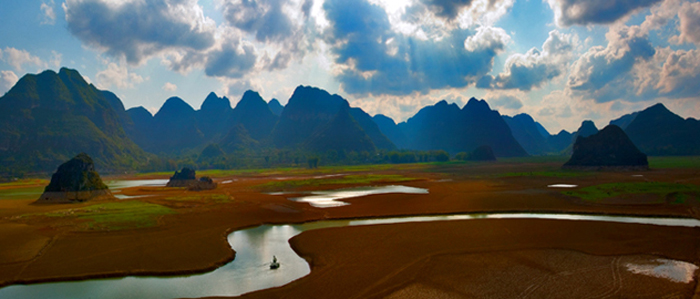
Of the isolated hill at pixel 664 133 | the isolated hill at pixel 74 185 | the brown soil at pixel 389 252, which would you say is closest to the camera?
A: the brown soil at pixel 389 252

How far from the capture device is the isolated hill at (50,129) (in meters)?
143

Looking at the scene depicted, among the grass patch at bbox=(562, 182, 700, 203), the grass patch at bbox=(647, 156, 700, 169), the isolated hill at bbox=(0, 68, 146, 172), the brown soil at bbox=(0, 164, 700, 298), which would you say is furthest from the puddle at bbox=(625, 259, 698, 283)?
the isolated hill at bbox=(0, 68, 146, 172)

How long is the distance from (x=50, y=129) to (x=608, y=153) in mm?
217287

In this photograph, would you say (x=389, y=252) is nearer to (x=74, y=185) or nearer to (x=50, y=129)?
(x=74, y=185)

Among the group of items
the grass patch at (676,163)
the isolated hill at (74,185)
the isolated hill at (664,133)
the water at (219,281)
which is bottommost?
the water at (219,281)

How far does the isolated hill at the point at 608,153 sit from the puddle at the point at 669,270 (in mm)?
80526

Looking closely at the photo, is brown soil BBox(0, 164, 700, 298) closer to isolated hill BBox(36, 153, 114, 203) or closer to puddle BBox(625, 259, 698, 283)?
puddle BBox(625, 259, 698, 283)

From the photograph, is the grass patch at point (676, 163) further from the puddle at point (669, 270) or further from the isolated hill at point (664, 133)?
the puddle at point (669, 270)

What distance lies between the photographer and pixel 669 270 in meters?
16.3

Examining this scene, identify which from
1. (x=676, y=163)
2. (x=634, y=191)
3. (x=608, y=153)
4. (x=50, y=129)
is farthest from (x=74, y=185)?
(x=50, y=129)

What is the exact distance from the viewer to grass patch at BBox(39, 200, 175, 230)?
1021 inches

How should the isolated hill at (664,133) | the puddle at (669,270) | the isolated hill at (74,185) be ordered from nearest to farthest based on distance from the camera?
the puddle at (669,270), the isolated hill at (74,185), the isolated hill at (664,133)

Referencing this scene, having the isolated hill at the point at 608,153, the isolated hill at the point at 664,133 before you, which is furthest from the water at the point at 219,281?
the isolated hill at the point at 664,133

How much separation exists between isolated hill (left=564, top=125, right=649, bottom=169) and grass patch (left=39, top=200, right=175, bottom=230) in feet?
317
